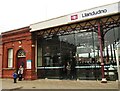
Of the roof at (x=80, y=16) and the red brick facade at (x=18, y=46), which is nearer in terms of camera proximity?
the roof at (x=80, y=16)

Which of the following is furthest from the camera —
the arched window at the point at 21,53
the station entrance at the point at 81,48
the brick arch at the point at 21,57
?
the arched window at the point at 21,53

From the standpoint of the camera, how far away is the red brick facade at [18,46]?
19.0 meters

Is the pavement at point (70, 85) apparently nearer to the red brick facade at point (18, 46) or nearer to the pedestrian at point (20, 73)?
the pedestrian at point (20, 73)

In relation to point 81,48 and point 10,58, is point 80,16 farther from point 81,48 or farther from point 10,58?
point 10,58

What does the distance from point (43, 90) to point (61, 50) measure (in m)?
6.40

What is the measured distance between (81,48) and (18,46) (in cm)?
726

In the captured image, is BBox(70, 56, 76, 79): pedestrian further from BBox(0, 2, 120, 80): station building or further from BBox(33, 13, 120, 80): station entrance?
BBox(0, 2, 120, 80): station building

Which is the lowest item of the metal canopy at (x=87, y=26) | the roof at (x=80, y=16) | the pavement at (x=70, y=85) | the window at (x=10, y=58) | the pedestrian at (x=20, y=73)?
the pavement at (x=70, y=85)

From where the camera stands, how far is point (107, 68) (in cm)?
1555

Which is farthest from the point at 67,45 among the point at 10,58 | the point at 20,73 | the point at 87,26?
the point at 10,58

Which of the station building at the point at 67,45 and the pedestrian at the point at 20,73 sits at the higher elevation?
the station building at the point at 67,45

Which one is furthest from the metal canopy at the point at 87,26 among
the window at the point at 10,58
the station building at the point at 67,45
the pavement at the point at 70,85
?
the pavement at the point at 70,85

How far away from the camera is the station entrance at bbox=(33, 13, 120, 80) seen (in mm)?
15500

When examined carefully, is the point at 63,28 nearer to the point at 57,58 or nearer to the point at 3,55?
the point at 57,58
